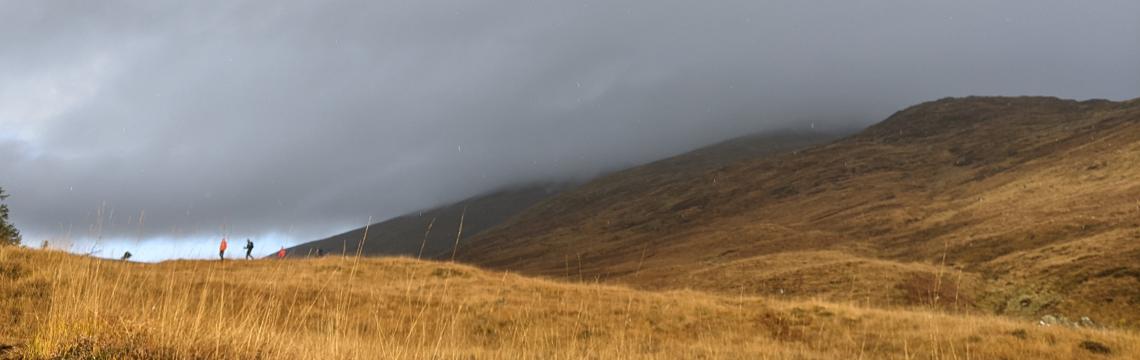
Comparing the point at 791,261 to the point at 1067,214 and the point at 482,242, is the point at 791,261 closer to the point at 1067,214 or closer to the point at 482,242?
the point at 1067,214

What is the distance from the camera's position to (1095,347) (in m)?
11.1

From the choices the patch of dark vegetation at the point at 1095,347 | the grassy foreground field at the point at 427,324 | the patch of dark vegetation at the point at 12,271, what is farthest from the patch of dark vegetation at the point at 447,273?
the patch of dark vegetation at the point at 1095,347

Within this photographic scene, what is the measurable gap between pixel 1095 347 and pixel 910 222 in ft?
154

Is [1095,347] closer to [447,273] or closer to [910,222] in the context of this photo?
[447,273]

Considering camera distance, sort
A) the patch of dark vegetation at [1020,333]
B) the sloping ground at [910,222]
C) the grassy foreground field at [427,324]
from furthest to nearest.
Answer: the sloping ground at [910,222]
the patch of dark vegetation at [1020,333]
the grassy foreground field at [427,324]

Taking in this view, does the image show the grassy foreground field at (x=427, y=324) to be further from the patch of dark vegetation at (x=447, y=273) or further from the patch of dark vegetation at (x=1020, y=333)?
the patch of dark vegetation at (x=447, y=273)

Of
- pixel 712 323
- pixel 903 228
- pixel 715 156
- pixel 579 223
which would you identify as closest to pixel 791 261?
pixel 903 228

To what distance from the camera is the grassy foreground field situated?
360cm

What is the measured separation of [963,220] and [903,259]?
10653 mm

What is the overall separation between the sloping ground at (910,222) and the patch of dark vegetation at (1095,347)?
2704 mm

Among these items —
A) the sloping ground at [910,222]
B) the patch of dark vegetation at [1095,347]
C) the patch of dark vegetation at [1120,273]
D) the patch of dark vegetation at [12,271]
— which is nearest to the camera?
the patch of dark vegetation at [12,271]

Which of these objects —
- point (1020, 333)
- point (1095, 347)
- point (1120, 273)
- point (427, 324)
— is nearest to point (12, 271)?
point (427, 324)

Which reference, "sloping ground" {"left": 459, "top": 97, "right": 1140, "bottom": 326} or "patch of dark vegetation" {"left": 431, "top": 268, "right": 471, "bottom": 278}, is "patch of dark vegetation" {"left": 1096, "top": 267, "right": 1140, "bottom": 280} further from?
"patch of dark vegetation" {"left": 431, "top": 268, "right": 471, "bottom": 278}

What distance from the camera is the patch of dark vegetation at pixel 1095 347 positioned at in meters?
10.9
